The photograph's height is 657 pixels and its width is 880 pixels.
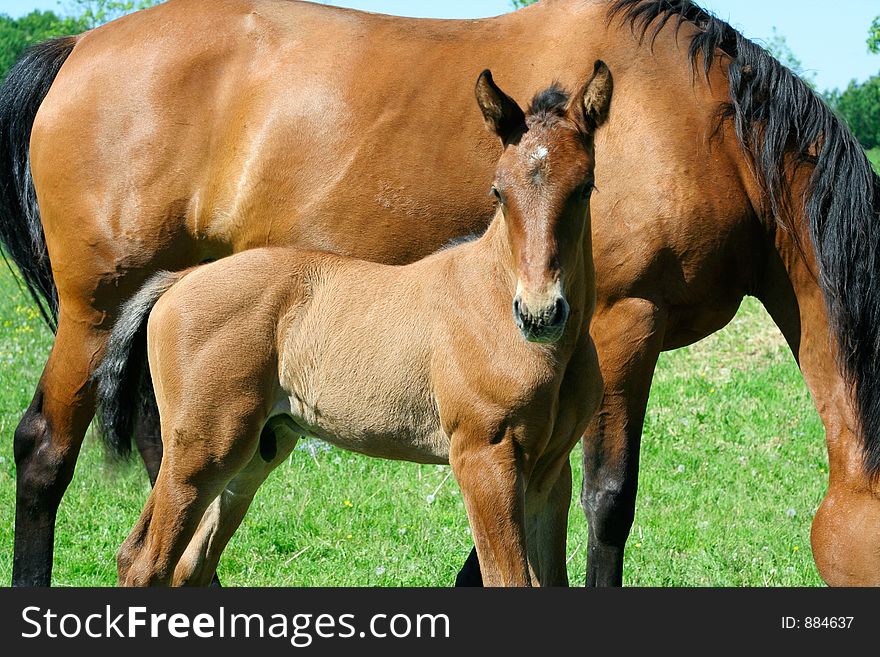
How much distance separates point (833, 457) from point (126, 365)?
8.50 feet

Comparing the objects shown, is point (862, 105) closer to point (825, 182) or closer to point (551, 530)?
point (825, 182)

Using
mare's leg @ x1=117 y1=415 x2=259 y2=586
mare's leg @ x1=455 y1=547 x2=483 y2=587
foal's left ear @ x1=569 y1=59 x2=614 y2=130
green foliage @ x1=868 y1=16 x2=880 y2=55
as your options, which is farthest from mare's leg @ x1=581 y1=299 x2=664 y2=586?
green foliage @ x1=868 y1=16 x2=880 y2=55

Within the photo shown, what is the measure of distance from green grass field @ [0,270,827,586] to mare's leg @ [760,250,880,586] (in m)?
0.99

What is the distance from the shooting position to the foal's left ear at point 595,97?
10.1 feet

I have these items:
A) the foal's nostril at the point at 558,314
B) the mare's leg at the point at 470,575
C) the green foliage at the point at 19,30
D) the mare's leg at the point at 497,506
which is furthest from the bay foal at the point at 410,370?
the green foliage at the point at 19,30

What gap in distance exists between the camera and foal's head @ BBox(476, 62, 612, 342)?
9.17 feet

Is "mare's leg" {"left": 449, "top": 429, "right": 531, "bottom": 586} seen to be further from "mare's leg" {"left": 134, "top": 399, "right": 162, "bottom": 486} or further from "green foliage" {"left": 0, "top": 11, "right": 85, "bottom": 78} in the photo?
"green foliage" {"left": 0, "top": 11, "right": 85, "bottom": 78}

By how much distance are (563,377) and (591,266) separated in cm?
36

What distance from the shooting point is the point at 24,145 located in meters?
4.87

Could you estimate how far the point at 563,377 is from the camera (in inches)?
125

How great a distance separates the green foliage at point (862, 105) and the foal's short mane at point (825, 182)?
30.4m

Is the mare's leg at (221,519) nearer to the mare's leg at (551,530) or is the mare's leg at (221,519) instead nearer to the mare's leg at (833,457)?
the mare's leg at (551,530)

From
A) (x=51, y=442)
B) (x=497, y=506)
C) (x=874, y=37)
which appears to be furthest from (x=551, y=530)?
(x=874, y=37)

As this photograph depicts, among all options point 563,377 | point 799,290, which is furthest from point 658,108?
point 563,377
